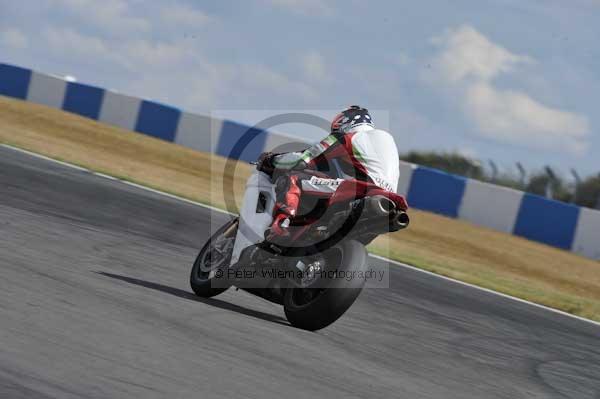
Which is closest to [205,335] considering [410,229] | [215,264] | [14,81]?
[215,264]

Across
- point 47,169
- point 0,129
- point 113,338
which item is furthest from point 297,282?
point 0,129

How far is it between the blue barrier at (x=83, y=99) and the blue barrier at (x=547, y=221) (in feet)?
53.3

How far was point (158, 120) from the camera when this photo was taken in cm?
3184

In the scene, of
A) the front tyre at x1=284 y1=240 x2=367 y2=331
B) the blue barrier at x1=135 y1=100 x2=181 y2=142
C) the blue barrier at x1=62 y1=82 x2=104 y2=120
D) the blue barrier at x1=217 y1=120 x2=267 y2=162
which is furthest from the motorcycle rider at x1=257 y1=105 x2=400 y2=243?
the blue barrier at x1=62 y1=82 x2=104 y2=120

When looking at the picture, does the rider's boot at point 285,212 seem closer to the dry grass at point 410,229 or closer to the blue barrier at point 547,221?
the dry grass at point 410,229

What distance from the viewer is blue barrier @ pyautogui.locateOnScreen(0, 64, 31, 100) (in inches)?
1420

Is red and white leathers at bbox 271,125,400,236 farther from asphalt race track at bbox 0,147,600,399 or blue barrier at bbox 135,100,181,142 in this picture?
blue barrier at bbox 135,100,181,142

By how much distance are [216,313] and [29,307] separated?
1.52 m

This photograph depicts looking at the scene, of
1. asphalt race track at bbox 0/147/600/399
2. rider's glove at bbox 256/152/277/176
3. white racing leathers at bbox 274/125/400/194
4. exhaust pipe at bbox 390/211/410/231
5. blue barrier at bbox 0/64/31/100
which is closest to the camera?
asphalt race track at bbox 0/147/600/399

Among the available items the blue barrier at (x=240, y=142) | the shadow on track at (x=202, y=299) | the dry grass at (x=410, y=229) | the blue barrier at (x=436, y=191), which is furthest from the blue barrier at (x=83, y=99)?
the shadow on track at (x=202, y=299)

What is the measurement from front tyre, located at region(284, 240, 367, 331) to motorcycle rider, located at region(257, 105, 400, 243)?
0.40 m

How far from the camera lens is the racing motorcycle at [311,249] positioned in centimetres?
646

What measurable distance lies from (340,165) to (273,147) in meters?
20.7

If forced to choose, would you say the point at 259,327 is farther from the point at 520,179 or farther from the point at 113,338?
the point at 520,179
